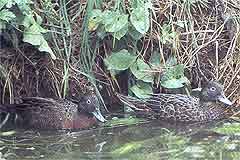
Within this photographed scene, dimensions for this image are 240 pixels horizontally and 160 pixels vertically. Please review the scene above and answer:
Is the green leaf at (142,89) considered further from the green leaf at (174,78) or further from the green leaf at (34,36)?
the green leaf at (34,36)

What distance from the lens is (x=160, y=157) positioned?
4500 mm

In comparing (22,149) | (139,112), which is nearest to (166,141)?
(139,112)

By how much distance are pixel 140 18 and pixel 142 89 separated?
0.54 metres

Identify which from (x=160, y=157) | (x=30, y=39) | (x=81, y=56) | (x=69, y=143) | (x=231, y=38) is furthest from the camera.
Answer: (x=231, y=38)

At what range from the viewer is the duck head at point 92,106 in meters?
5.25

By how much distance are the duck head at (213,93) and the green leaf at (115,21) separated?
775mm

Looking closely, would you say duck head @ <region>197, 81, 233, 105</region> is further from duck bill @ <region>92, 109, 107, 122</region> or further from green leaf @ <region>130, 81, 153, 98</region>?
duck bill @ <region>92, 109, 107, 122</region>

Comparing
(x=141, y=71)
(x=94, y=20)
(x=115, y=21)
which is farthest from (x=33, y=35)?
(x=141, y=71)

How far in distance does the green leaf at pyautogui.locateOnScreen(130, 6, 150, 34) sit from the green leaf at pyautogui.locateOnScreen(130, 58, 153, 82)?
26cm

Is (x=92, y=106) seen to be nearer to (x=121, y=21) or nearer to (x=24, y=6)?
(x=121, y=21)

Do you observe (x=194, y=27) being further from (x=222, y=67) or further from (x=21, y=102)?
(x=21, y=102)

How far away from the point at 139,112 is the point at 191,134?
0.53m

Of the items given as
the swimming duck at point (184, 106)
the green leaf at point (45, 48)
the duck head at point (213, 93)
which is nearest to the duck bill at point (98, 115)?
the swimming duck at point (184, 106)

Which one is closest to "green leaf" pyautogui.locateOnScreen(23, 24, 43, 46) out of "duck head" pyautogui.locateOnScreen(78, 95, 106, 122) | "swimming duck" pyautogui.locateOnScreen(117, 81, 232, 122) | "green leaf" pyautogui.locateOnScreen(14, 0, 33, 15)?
"green leaf" pyautogui.locateOnScreen(14, 0, 33, 15)
